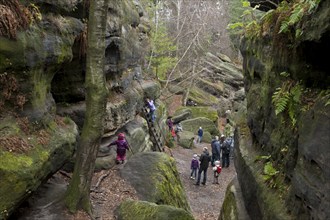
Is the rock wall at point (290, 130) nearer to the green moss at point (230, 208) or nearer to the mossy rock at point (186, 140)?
the green moss at point (230, 208)

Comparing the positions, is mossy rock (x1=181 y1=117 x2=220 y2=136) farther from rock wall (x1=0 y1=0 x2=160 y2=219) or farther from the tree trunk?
the tree trunk

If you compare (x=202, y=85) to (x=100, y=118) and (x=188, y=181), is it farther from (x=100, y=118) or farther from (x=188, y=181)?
(x=100, y=118)

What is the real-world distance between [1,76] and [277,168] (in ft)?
22.8

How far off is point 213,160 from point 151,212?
1249 cm

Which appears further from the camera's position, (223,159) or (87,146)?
(223,159)

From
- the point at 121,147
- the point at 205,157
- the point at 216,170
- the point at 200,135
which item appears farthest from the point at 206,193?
the point at 200,135

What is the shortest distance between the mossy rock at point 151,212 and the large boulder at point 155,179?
2.35m

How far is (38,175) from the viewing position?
29.2 feet

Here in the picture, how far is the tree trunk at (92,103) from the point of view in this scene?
9367 mm

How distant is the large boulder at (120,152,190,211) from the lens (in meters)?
13.0

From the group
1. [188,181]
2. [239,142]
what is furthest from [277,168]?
[188,181]

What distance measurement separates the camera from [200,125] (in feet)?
107

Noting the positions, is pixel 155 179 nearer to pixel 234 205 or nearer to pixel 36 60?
pixel 234 205

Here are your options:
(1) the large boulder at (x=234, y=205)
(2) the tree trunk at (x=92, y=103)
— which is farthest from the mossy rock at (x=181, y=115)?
(2) the tree trunk at (x=92, y=103)
